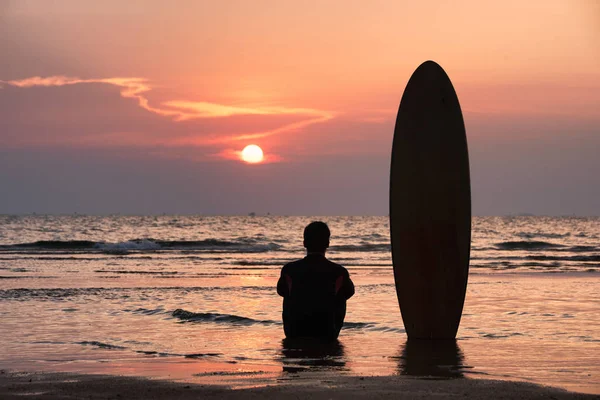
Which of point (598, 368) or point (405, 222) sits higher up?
point (405, 222)

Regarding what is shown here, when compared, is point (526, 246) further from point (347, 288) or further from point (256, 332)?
point (347, 288)

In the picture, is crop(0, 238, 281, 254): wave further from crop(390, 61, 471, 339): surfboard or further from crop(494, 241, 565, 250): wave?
crop(390, 61, 471, 339): surfboard

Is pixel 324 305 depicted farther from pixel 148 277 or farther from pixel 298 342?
pixel 148 277

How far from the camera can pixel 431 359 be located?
22.4ft

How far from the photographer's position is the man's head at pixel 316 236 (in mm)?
6301

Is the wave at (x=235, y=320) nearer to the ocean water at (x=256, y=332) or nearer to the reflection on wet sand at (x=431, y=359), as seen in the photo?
the ocean water at (x=256, y=332)

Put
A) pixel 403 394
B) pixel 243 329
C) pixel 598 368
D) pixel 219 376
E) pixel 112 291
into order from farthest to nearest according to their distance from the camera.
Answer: pixel 112 291
pixel 243 329
pixel 598 368
pixel 219 376
pixel 403 394

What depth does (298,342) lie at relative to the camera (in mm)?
6570

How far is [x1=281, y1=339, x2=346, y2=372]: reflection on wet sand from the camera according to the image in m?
6.23

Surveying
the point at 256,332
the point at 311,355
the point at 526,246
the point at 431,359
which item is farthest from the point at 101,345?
the point at 526,246

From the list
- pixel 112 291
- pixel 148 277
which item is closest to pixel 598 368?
pixel 112 291

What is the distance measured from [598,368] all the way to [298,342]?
7.93 feet

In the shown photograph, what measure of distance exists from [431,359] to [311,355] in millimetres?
1097

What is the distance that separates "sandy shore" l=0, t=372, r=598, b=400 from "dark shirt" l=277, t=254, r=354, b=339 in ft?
3.53
